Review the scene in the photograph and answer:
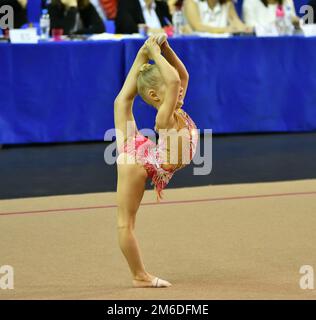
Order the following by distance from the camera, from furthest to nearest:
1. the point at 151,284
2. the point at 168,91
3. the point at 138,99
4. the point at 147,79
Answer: the point at 138,99, the point at 151,284, the point at 147,79, the point at 168,91

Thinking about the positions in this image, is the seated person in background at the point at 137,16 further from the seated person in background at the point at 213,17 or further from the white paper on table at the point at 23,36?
the white paper on table at the point at 23,36

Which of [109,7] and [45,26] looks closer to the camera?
[45,26]

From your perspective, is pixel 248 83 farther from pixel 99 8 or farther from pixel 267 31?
pixel 99 8

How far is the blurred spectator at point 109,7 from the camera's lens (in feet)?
30.3

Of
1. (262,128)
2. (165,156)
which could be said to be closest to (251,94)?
(262,128)

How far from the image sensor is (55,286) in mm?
4023

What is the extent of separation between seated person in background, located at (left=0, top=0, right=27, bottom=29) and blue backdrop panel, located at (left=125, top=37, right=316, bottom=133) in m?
1.46

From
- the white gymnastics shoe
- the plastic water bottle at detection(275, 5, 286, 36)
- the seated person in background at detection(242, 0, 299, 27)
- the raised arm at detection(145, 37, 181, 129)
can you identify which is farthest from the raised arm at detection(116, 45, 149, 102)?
the seated person in background at detection(242, 0, 299, 27)

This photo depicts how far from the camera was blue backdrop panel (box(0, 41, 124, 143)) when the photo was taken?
772 centimetres

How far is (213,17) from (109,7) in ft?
3.73

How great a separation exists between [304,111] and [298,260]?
13.8ft

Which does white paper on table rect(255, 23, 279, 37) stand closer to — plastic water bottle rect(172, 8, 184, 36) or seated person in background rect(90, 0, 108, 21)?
plastic water bottle rect(172, 8, 184, 36)

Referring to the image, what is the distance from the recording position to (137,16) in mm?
8781

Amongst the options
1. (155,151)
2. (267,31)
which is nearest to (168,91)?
(155,151)
